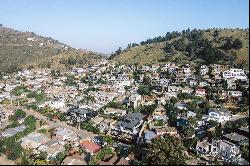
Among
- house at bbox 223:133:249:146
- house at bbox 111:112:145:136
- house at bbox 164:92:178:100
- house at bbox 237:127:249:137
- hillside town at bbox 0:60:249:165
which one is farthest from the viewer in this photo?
house at bbox 164:92:178:100

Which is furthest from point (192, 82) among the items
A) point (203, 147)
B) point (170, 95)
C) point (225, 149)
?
point (225, 149)

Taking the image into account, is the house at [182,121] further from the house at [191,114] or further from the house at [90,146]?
the house at [90,146]

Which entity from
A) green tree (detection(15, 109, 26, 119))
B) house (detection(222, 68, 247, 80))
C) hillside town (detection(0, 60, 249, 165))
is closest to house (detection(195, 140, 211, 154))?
hillside town (detection(0, 60, 249, 165))

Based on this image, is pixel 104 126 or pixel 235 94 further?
pixel 235 94

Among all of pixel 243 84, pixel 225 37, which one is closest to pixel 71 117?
pixel 243 84

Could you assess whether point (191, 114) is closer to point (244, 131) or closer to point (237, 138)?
point (244, 131)

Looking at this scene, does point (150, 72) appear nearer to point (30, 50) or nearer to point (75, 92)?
point (75, 92)

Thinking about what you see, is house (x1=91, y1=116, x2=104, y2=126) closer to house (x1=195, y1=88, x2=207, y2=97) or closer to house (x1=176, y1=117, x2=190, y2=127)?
house (x1=176, y1=117, x2=190, y2=127)
